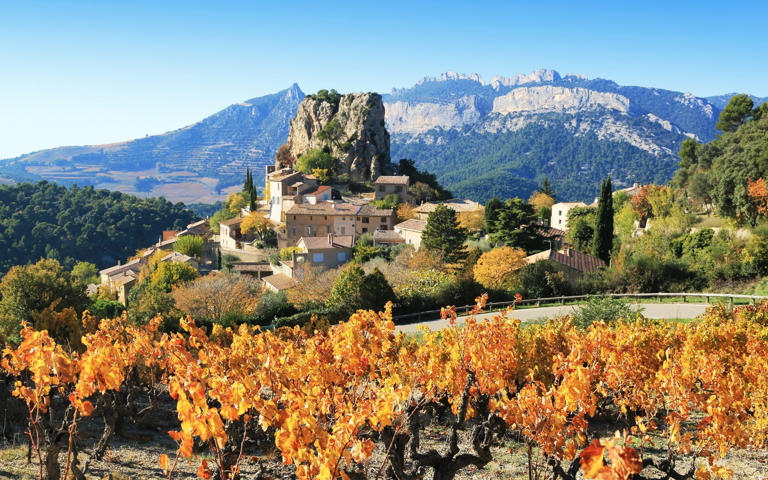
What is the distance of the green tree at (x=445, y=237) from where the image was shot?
139 ft

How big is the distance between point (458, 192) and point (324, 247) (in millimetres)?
135028

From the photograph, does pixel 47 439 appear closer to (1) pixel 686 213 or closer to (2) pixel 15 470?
(2) pixel 15 470

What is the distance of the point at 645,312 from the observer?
89.3 feet

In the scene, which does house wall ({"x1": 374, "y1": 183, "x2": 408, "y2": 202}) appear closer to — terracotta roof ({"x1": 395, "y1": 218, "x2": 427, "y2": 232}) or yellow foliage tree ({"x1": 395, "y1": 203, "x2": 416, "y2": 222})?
yellow foliage tree ({"x1": 395, "y1": 203, "x2": 416, "y2": 222})

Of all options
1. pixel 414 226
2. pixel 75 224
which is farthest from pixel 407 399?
pixel 75 224

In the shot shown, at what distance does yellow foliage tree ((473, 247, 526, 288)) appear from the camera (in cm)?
3606

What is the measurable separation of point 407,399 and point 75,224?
353 feet

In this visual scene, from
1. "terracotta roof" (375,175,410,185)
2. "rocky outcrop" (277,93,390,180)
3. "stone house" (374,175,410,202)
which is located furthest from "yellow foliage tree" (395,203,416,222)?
"rocky outcrop" (277,93,390,180)

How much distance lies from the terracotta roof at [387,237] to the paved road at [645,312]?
91.3 feet

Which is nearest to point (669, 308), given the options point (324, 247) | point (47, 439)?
point (47, 439)

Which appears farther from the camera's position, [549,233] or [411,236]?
[411,236]

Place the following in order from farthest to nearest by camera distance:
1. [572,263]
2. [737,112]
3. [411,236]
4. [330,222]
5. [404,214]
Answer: [404,214]
[330,222]
[737,112]
[411,236]
[572,263]

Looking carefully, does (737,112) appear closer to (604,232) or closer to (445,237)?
(604,232)

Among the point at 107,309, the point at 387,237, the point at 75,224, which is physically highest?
the point at 387,237
